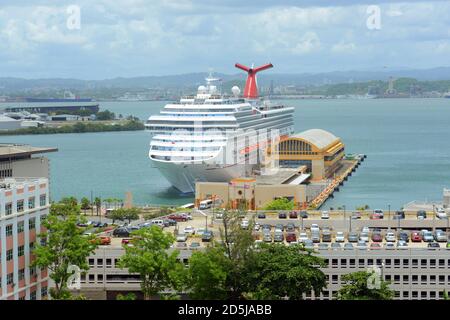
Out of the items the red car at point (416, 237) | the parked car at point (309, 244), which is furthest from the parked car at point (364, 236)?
the parked car at point (309, 244)

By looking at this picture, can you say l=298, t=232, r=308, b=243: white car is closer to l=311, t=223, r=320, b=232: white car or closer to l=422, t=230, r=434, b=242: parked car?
l=311, t=223, r=320, b=232: white car

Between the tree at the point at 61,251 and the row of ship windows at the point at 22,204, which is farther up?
the row of ship windows at the point at 22,204

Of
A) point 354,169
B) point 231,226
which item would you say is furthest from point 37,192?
point 354,169

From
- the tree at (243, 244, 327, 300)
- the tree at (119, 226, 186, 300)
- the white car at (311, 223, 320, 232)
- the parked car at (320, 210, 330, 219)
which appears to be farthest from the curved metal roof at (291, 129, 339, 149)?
the tree at (119, 226, 186, 300)

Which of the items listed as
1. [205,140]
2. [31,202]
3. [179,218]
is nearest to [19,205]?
[31,202]

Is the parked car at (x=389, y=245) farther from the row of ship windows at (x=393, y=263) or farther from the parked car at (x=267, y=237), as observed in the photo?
the parked car at (x=267, y=237)

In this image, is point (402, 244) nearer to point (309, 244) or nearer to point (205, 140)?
point (309, 244)
